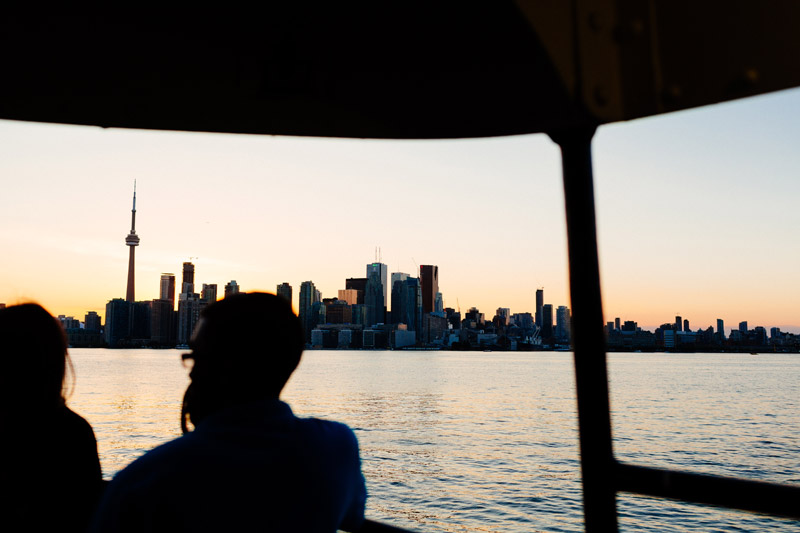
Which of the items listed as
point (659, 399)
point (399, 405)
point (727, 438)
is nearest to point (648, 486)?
point (727, 438)

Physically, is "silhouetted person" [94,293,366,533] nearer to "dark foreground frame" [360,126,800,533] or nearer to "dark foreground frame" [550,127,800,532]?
"dark foreground frame" [360,126,800,533]

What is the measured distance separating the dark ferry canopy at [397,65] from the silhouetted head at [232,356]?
33.7 inches

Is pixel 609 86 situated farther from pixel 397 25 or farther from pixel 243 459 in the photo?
pixel 243 459

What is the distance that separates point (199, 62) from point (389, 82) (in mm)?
585

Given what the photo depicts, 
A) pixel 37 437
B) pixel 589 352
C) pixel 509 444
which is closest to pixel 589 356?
pixel 589 352

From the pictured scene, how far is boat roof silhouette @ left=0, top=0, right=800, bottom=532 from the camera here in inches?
56.2

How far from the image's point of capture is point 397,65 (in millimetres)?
1789

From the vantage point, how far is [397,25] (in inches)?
63.9

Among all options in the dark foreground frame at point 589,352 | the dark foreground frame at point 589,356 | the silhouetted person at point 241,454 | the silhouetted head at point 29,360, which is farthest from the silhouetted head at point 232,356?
the dark foreground frame at point 589,352

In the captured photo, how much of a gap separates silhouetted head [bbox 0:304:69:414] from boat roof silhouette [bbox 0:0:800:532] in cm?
75

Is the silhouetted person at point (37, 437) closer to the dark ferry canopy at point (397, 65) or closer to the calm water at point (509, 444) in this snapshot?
the dark ferry canopy at point (397, 65)

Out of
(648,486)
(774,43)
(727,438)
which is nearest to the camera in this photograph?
(774,43)

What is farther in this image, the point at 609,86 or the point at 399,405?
the point at 399,405

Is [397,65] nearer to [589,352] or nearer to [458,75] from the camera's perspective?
[458,75]
